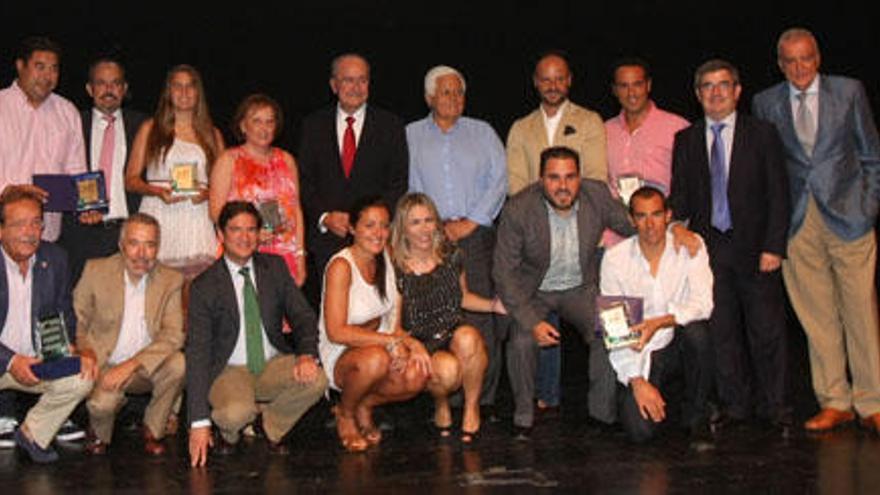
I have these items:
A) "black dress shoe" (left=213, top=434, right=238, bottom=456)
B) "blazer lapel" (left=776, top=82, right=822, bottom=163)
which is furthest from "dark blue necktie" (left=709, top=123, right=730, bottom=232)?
"black dress shoe" (left=213, top=434, right=238, bottom=456)

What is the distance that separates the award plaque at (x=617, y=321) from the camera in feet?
15.7

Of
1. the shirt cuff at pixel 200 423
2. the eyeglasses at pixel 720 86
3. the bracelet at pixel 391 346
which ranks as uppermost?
the eyeglasses at pixel 720 86

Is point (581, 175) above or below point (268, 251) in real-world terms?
above

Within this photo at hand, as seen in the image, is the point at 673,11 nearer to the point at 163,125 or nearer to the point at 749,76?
the point at 749,76

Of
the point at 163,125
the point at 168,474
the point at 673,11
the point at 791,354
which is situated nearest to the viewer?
the point at 168,474

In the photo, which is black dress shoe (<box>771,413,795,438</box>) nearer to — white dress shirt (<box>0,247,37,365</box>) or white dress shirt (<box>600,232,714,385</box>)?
white dress shirt (<box>600,232,714,385</box>)

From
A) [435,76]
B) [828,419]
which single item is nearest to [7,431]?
[435,76]

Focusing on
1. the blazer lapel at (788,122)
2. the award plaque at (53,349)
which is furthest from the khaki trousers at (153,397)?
the blazer lapel at (788,122)

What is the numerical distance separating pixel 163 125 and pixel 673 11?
4.38 m

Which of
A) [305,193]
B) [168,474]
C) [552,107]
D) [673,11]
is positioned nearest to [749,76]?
[673,11]

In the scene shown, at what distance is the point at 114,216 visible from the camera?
556 centimetres

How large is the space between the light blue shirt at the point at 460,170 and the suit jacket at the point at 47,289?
66.8 inches

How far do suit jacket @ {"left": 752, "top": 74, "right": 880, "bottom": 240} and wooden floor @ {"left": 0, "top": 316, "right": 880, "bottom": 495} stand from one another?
0.90 metres

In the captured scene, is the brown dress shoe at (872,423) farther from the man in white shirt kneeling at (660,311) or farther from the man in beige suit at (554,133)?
the man in beige suit at (554,133)
